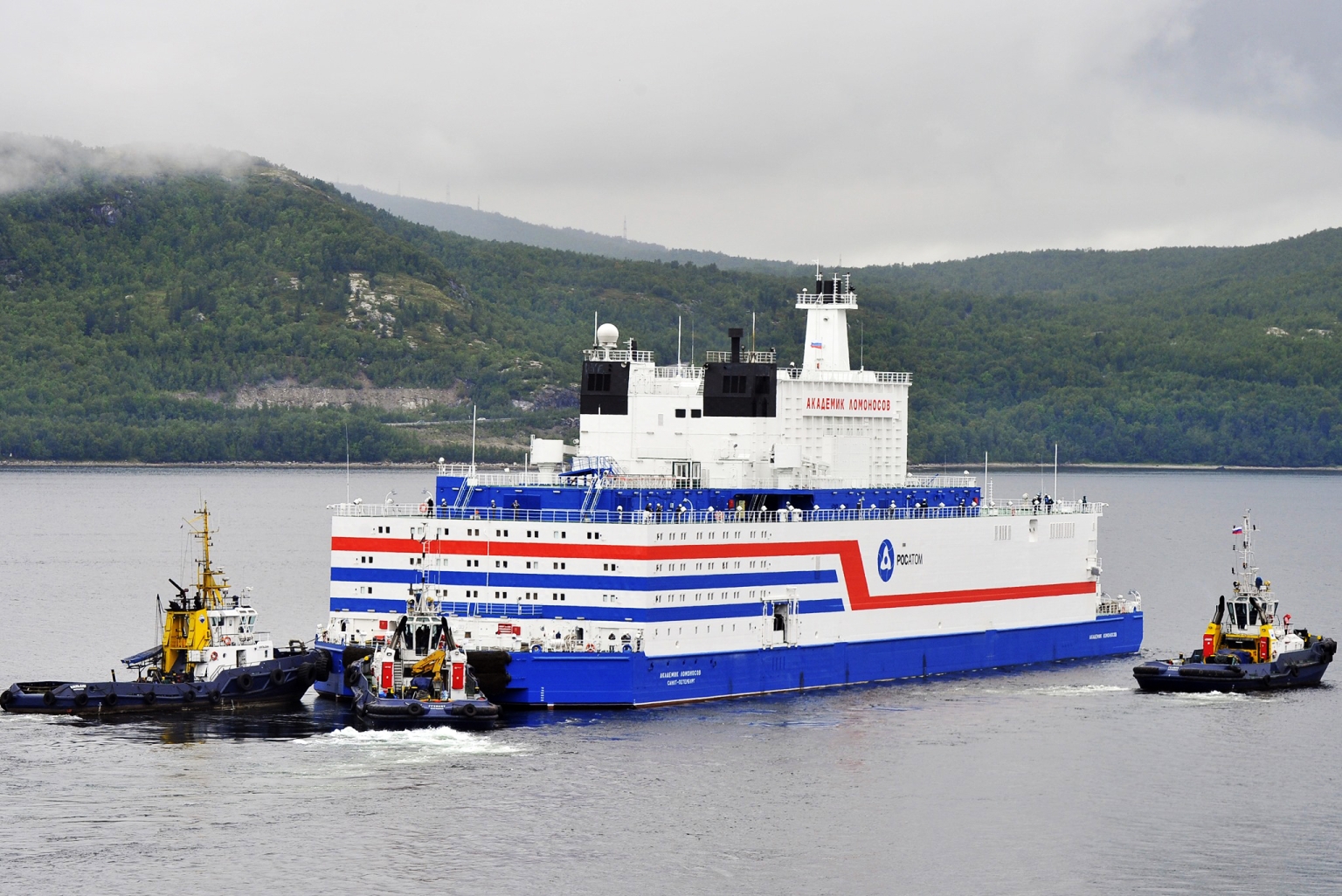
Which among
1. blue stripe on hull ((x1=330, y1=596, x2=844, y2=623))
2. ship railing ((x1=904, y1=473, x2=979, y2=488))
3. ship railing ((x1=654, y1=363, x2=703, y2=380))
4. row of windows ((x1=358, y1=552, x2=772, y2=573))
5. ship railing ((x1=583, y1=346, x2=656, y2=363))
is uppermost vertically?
ship railing ((x1=583, y1=346, x2=656, y2=363))

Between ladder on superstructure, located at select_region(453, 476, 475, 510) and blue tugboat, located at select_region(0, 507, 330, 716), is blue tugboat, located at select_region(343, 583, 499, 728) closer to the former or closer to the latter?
blue tugboat, located at select_region(0, 507, 330, 716)

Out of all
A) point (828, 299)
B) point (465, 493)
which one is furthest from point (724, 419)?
point (465, 493)

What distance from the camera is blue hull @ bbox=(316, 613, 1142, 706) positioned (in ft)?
179

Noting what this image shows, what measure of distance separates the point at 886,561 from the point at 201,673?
2107 cm

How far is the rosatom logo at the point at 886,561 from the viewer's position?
6303 cm

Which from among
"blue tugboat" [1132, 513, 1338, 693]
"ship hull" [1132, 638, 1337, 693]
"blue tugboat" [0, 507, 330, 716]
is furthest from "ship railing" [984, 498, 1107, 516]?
"blue tugboat" [0, 507, 330, 716]

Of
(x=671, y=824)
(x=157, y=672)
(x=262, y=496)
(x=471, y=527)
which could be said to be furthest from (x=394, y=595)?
(x=262, y=496)

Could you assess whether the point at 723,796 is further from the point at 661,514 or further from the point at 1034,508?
the point at 1034,508

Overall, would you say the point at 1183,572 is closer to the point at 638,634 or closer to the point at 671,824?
the point at 638,634

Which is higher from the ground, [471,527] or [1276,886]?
[471,527]

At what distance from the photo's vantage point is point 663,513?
56.5m

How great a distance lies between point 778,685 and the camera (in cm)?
5962

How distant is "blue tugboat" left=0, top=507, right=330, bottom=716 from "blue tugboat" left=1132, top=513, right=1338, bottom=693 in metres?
26.3

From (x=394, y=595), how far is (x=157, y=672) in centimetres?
689
